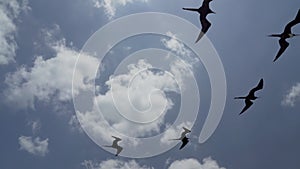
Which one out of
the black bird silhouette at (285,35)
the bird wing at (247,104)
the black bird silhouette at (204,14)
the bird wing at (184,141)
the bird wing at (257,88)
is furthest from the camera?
the bird wing at (184,141)

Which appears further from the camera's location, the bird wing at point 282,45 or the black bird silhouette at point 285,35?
the bird wing at point 282,45

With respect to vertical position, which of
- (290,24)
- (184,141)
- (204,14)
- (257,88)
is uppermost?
(204,14)

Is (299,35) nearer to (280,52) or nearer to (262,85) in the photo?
(280,52)

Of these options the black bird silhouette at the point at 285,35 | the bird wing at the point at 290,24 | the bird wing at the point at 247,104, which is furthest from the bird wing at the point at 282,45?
the bird wing at the point at 247,104

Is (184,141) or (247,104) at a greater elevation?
(184,141)

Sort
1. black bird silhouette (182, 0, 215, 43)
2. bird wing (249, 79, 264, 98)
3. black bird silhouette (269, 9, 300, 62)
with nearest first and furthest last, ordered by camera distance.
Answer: black bird silhouette (182, 0, 215, 43) < black bird silhouette (269, 9, 300, 62) < bird wing (249, 79, 264, 98)

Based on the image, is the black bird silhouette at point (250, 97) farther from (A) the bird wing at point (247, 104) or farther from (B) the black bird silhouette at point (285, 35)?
(B) the black bird silhouette at point (285, 35)

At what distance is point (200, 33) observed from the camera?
45.6 meters

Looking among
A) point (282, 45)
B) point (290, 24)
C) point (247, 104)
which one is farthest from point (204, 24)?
point (247, 104)

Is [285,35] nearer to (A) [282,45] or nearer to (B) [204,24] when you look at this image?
(A) [282,45]

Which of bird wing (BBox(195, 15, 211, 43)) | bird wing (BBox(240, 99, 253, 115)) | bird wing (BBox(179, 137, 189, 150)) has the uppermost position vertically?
bird wing (BBox(195, 15, 211, 43))

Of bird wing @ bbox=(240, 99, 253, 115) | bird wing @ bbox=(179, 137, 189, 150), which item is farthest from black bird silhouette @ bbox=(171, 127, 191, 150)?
bird wing @ bbox=(240, 99, 253, 115)

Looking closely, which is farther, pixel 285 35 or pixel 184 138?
pixel 184 138

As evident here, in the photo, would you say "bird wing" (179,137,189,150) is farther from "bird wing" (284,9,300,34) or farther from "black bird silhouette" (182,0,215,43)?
"bird wing" (284,9,300,34)
